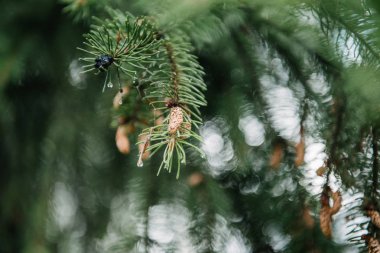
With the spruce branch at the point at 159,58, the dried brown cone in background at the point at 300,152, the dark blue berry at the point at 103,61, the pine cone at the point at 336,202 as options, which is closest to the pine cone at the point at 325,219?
the pine cone at the point at 336,202

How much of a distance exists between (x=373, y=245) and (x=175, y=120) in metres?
0.36

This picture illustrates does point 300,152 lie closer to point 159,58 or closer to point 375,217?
point 375,217

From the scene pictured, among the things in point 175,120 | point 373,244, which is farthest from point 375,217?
point 175,120

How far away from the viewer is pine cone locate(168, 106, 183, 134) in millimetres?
543

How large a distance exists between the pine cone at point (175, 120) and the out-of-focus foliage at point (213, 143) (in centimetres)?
12

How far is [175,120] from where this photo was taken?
0.56m

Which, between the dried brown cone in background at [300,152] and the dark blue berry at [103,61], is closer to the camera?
the dark blue berry at [103,61]

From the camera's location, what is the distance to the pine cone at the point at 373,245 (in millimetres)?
708

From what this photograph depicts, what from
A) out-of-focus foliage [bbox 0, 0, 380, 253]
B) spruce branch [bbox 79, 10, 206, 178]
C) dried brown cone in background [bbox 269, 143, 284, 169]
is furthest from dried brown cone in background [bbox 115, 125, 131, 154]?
dried brown cone in background [bbox 269, 143, 284, 169]

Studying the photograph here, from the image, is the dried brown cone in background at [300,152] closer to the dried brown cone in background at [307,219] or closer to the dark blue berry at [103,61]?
the dried brown cone in background at [307,219]

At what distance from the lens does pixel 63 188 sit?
115 cm

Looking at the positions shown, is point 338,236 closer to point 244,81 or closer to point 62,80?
point 244,81

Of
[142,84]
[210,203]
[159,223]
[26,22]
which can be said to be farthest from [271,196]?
[26,22]

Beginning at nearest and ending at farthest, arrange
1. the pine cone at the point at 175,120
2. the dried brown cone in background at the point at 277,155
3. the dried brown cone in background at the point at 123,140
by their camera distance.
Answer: the pine cone at the point at 175,120, the dried brown cone in background at the point at 123,140, the dried brown cone in background at the point at 277,155
